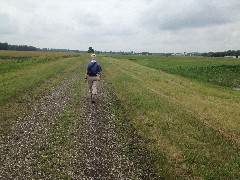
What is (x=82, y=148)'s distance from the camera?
33.0ft

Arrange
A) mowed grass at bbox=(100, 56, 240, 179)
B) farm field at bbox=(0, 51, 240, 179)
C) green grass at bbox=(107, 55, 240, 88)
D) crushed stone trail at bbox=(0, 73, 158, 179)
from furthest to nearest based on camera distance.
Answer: green grass at bbox=(107, 55, 240, 88)
mowed grass at bbox=(100, 56, 240, 179)
farm field at bbox=(0, 51, 240, 179)
crushed stone trail at bbox=(0, 73, 158, 179)

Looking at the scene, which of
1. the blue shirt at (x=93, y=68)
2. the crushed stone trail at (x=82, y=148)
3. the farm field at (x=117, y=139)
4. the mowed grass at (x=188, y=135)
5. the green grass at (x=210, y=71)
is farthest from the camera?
the green grass at (x=210, y=71)

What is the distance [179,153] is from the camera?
389 inches

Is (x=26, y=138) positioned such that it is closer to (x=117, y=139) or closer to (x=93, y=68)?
(x=117, y=139)

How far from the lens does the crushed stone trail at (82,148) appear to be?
26.9 feet

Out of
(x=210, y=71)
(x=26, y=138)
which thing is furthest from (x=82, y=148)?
(x=210, y=71)

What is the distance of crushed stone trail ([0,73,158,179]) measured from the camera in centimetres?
821

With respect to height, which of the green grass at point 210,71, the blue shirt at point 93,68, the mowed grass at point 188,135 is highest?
→ the blue shirt at point 93,68

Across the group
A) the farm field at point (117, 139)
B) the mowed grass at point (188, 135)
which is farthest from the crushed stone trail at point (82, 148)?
the mowed grass at point (188, 135)

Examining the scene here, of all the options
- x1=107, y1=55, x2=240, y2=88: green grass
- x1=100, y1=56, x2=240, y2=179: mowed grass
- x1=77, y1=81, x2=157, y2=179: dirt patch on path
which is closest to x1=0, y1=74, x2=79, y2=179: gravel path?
x1=77, y1=81, x2=157, y2=179: dirt patch on path

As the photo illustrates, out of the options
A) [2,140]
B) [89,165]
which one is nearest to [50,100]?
[2,140]

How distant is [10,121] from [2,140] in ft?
8.51

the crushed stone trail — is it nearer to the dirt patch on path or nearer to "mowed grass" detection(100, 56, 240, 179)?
the dirt patch on path

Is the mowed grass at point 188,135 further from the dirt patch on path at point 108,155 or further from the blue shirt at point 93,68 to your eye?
the blue shirt at point 93,68
